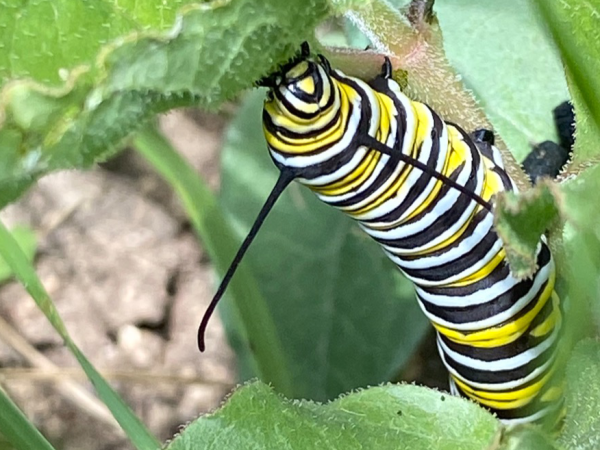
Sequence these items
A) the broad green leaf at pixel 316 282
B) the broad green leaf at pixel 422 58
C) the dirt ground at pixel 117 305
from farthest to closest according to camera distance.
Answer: the dirt ground at pixel 117 305
the broad green leaf at pixel 316 282
the broad green leaf at pixel 422 58

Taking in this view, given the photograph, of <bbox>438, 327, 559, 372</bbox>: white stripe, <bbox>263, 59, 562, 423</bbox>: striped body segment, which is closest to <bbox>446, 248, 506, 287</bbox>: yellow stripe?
<bbox>263, 59, 562, 423</bbox>: striped body segment

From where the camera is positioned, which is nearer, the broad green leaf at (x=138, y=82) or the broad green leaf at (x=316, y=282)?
the broad green leaf at (x=138, y=82)

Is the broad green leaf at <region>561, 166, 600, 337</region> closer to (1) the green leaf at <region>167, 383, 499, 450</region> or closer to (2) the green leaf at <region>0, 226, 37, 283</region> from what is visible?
(1) the green leaf at <region>167, 383, 499, 450</region>

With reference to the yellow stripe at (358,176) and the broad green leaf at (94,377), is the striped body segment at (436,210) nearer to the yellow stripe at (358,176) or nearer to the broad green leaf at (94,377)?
the yellow stripe at (358,176)

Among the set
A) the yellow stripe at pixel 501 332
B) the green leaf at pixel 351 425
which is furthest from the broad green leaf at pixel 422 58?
the green leaf at pixel 351 425

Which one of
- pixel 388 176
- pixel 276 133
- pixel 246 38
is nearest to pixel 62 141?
pixel 246 38

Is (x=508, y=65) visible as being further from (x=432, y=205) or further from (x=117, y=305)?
(x=117, y=305)

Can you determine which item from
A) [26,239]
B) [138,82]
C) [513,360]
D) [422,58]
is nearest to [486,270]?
[513,360]
